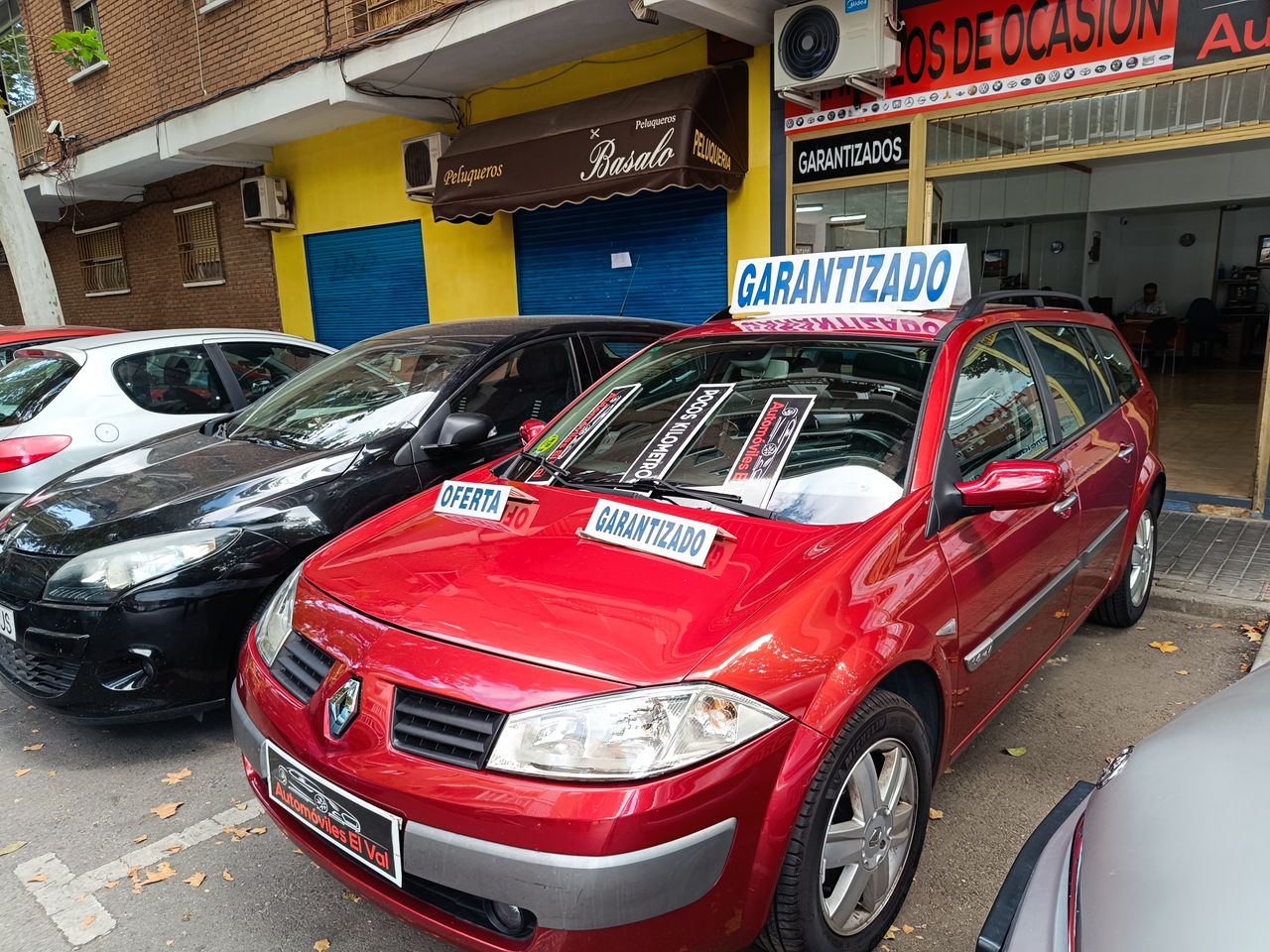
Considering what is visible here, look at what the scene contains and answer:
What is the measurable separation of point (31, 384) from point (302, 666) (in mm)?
4255

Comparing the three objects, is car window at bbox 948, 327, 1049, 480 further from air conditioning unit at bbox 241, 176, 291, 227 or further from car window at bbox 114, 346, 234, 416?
air conditioning unit at bbox 241, 176, 291, 227

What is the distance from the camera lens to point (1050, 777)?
3.08m

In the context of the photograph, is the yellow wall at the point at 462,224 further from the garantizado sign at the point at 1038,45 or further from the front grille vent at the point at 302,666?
the front grille vent at the point at 302,666

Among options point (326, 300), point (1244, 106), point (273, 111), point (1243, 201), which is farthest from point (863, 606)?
point (1243, 201)

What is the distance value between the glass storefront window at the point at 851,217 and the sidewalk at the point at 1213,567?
9.85 ft

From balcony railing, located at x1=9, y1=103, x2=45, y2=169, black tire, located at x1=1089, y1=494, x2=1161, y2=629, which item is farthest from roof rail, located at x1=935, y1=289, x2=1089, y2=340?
balcony railing, located at x1=9, y1=103, x2=45, y2=169

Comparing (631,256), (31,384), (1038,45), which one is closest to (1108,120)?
(1038,45)

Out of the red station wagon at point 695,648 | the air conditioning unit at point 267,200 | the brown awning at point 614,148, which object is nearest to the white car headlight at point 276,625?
the red station wagon at point 695,648

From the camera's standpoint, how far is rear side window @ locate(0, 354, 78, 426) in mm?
5012

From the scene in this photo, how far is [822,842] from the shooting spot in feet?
6.44

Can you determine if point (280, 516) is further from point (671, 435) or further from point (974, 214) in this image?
point (974, 214)

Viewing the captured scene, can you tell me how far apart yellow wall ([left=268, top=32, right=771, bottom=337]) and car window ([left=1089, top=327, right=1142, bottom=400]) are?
3.80 metres

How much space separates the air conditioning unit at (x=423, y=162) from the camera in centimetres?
930

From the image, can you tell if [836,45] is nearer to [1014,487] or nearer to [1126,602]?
[1126,602]
